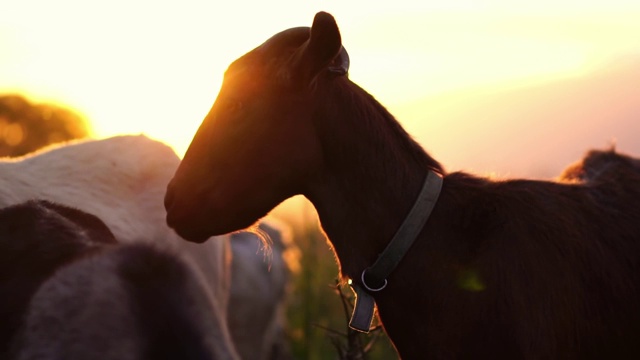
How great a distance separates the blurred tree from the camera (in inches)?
906

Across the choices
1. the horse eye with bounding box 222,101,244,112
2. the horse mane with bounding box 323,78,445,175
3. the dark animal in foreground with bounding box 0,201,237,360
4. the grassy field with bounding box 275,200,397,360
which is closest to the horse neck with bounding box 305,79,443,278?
the horse mane with bounding box 323,78,445,175

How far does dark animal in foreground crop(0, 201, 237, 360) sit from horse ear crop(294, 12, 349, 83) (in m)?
0.96

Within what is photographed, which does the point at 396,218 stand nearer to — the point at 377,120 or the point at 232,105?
the point at 377,120

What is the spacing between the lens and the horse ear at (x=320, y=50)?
4.07 meters

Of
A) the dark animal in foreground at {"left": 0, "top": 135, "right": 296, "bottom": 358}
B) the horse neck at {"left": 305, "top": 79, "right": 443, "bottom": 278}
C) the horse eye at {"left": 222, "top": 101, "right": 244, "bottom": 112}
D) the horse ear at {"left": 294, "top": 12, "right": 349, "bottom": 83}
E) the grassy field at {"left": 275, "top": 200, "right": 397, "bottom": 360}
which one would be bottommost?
the grassy field at {"left": 275, "top": 200, "right": 397, "bottom": 360}

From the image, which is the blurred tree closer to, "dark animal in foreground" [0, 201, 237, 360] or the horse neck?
the horse neck

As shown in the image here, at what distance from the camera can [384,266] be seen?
4.34 meters

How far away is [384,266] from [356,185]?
38 centimetres

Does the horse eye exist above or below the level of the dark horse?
above

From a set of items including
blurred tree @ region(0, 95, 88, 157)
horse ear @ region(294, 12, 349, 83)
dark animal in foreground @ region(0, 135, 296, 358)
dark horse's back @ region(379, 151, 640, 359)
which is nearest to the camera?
horse ear @ region(294, 12, 349, 83)

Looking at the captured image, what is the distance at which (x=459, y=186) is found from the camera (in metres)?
4.55

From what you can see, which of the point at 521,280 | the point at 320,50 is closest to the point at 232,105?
the point at 320,50

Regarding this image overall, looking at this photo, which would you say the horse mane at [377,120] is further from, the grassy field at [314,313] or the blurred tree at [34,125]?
the blurred tree at [34,125]

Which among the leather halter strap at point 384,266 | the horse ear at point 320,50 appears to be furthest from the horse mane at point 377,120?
the leather halter strap at point 384,266
